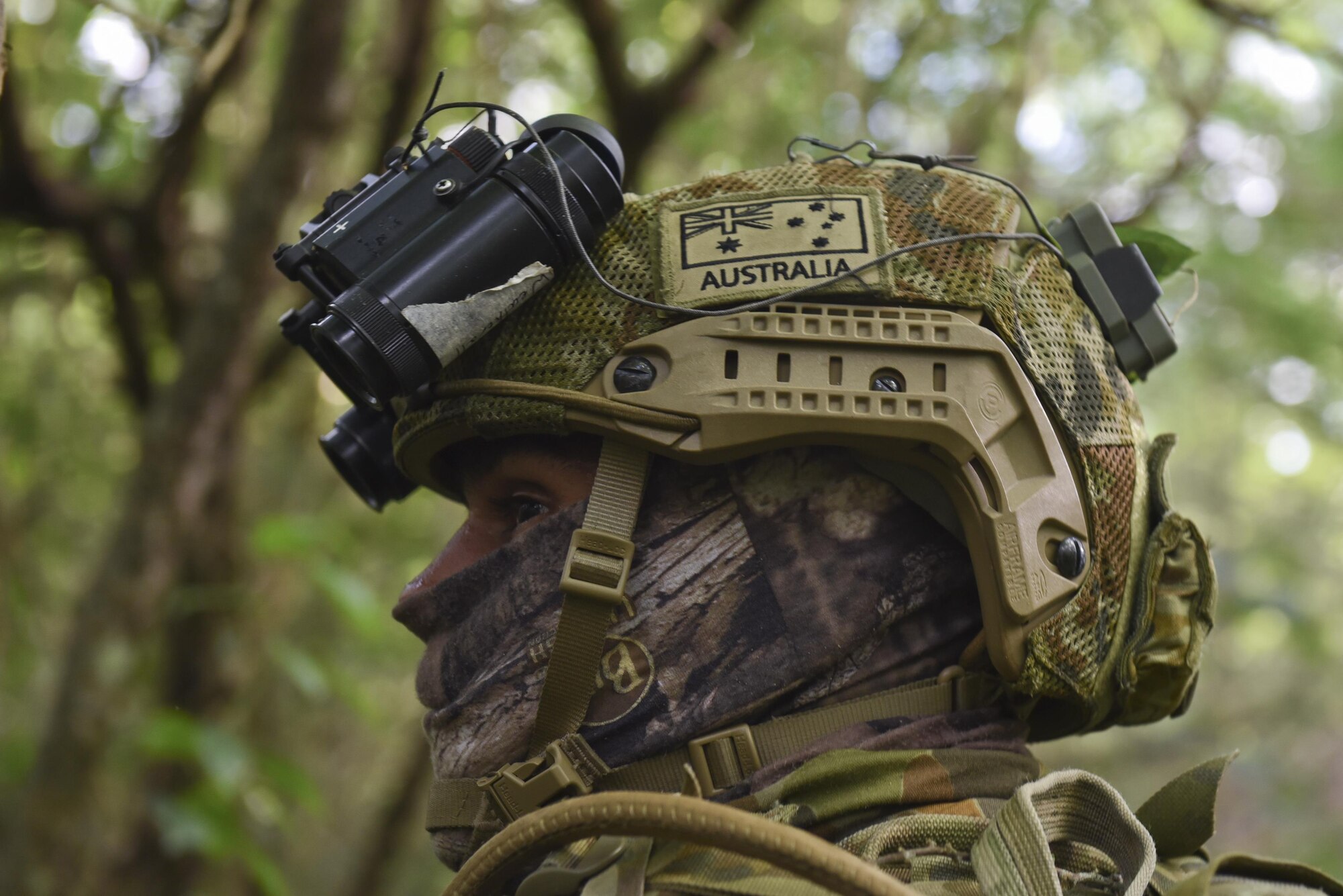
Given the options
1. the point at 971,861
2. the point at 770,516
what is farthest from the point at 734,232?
the point at 971,861

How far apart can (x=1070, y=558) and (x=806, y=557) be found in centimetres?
40

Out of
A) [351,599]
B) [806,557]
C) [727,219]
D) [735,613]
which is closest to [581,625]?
[735,613]

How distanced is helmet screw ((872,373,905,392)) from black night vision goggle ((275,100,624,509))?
20.1 inches

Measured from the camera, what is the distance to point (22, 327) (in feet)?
Answer: 23.6

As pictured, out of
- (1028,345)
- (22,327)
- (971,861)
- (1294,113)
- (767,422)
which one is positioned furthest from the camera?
(22,327)

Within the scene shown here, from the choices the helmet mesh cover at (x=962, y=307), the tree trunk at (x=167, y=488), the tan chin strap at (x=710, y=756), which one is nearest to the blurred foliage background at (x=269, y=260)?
the tree trunk at (x=167, y=488)

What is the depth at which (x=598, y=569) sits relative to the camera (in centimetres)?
174

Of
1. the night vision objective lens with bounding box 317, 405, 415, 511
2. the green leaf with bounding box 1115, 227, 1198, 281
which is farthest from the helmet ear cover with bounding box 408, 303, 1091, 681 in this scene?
the green leaf with bounding box 1115, 227, 1198, 281

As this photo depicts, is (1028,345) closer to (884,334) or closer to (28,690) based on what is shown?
(884,334)

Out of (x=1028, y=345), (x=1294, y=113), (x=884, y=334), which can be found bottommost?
(x=1294, y=113)

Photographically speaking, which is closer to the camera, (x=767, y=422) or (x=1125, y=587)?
(x=767, y=422)

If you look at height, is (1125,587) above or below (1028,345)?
below

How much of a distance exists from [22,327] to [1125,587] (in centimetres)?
713

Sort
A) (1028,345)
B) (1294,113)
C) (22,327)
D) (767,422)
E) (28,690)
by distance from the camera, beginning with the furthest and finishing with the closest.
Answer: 1. (28,690)
2. (22,327)
3. (1294,113)
4. (1028,345)
5. (767,422)
